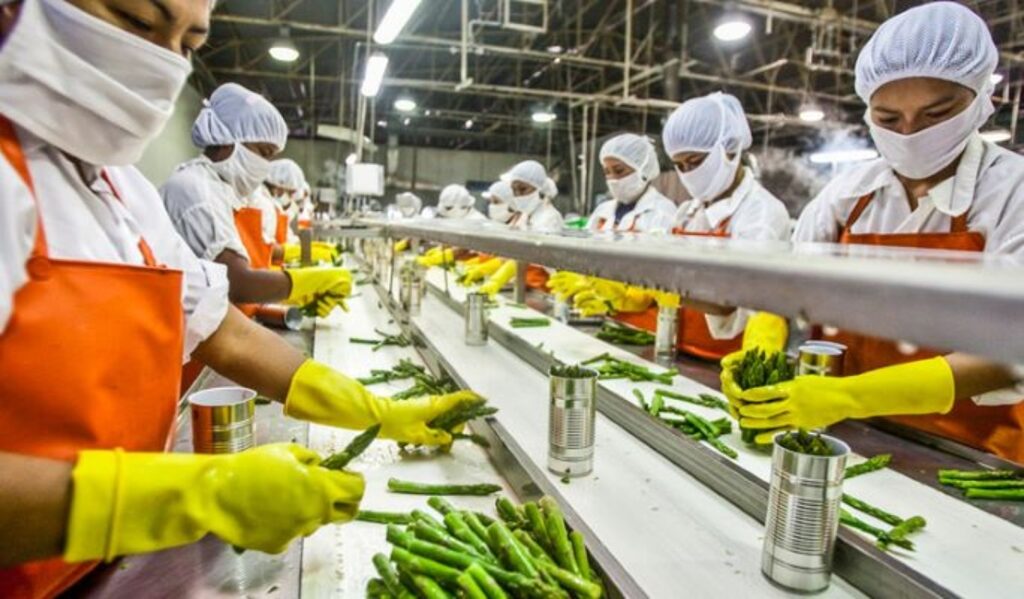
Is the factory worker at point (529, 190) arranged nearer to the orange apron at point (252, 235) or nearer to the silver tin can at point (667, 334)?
the orange apron at point (252, 235)

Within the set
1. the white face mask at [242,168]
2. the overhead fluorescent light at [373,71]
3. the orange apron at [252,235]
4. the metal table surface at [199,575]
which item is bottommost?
the metal table surface at [199,575]

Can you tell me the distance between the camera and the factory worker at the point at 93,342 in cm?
92

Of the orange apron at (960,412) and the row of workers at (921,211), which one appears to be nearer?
the row of workers at (921,211)

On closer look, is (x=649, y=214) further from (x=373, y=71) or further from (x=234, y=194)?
(x=234, y=194)

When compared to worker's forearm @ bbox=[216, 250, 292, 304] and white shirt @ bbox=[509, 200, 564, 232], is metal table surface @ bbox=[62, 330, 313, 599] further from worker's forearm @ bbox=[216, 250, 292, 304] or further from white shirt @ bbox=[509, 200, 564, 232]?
white shirt @ bbox=[509, 200, 564, 232]

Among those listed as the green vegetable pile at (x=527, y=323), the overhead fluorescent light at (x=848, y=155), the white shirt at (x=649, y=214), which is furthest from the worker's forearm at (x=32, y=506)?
the overhead fluorescent light at (x=848, y=155)

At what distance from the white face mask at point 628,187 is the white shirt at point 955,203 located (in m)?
3.09

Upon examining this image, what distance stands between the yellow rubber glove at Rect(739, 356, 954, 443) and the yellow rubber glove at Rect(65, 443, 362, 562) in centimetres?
125

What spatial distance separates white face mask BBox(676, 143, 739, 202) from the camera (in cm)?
345

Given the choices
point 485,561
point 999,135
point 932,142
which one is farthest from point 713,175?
point 999,135

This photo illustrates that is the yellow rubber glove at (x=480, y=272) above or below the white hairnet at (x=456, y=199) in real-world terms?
below

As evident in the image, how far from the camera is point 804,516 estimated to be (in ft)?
3.80

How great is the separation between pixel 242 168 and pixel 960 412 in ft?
11.9

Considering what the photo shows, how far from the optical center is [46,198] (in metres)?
1.10
